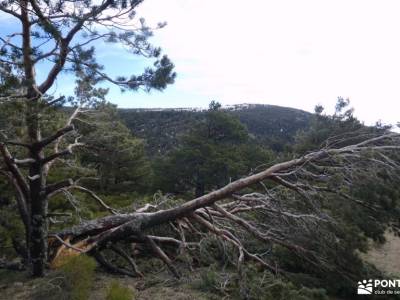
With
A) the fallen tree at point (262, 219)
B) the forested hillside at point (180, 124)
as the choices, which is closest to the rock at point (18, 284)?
the fallen tree at point (262, 219)

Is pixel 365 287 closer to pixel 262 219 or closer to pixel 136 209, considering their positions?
pixel 262 219

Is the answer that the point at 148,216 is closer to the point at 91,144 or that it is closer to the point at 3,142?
the point at 91,144

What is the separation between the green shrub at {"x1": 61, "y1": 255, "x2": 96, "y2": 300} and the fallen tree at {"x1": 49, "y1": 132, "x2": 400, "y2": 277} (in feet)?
3.87

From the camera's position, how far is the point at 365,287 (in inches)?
241

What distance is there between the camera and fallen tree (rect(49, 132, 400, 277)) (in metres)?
6.76

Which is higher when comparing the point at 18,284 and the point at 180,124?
the point at 180,124

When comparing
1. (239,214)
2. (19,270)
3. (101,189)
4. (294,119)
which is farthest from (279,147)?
(294,119)

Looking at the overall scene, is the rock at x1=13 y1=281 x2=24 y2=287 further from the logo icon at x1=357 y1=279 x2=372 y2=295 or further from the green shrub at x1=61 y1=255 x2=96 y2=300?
the logo icon at x1=357 y1=279 x2=372 y2=295

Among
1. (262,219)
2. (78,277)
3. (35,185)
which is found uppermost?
(35,185)

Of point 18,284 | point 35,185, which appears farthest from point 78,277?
point 35,185

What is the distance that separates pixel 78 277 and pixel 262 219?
3887mm

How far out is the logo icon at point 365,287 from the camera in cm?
610

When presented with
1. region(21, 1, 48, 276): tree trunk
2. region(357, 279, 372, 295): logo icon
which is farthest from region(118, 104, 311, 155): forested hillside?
region(357, 279, 372, 295): logo icon

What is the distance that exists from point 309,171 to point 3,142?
5175 millimetres
